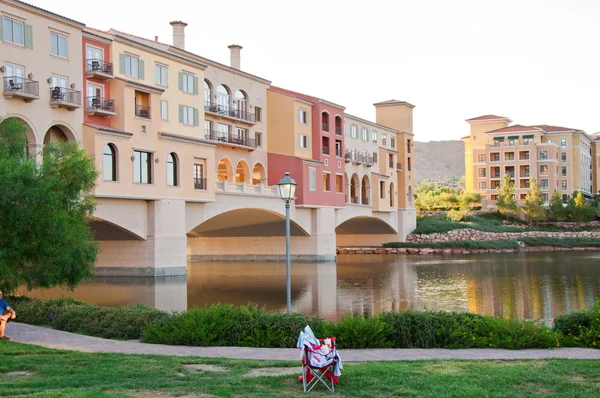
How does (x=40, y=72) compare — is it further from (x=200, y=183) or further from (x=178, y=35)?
(x=178, y=35)

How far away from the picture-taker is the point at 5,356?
13.9m

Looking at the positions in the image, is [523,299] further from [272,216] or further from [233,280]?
[272,216]

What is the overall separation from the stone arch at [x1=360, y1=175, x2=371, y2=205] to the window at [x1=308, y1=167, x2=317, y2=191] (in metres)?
15.9

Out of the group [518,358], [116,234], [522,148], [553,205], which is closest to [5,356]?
[518,358]

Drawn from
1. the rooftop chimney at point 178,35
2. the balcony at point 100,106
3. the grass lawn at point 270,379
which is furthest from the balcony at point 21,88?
the grass lawn at point 270,379

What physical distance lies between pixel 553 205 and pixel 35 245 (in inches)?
3607

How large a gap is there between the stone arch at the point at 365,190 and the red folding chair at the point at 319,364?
66.4 m

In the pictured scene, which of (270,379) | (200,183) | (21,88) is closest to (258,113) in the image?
(200,183)

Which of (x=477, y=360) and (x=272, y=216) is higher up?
(x=272, y=216)

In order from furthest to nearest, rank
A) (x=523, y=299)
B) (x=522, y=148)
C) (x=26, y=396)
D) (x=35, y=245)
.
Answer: (x=522, y=148)
(x=523, y=299)
(x=35, y=245)
(x=26, y=396)

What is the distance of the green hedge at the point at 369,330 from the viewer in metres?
15.7

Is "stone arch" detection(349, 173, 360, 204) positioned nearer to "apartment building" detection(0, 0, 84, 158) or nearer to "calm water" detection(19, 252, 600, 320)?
"calm water" detection(19, 252, 600, 320)

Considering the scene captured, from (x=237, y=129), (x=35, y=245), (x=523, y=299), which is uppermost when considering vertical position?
(x=237, y=129)

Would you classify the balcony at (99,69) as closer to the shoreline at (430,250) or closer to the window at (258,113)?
the window at (258,113)
